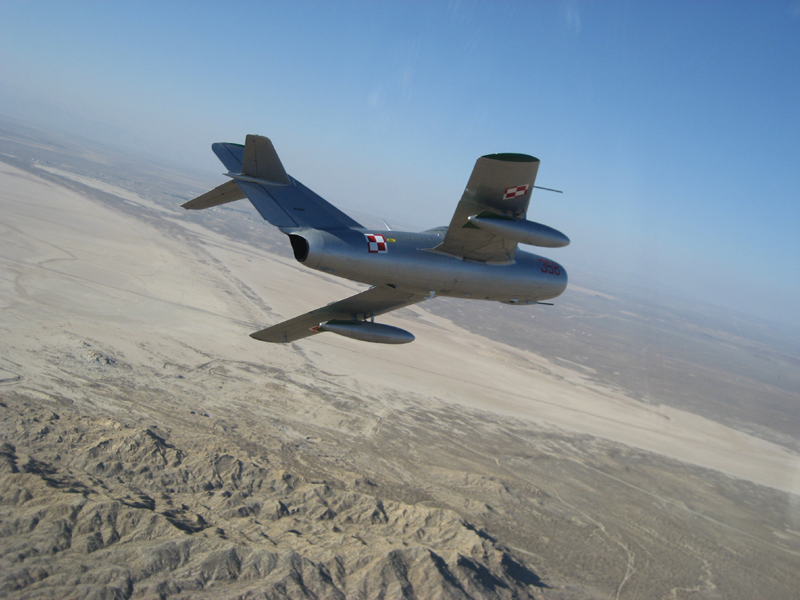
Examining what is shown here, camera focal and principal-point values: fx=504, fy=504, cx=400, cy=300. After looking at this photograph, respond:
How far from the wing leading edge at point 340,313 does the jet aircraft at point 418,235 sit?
3.83ft

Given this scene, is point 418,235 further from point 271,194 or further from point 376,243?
point 271,194

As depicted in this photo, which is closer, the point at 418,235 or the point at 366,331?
the point at 418,235

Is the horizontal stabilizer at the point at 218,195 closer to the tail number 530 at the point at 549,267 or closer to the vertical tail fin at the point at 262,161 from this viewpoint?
the vertical tail fin at the point at 262,161

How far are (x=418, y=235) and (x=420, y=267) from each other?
1.26 m

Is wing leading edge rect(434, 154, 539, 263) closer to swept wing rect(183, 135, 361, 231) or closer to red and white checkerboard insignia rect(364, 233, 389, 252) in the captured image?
red and white checkerboard insignia rect(364, 233, 389, 252)

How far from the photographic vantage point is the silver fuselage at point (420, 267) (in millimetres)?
16219

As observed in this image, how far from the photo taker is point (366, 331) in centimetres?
2005

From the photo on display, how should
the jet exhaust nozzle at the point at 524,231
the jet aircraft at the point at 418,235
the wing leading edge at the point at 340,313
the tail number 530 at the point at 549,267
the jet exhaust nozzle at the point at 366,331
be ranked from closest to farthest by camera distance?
the jet aircraft at the point at 418,235, the jet exhaust nozzle at the point at 524,231, the jet exhaust nozzle at the point at 366,331, the tail number 530 at the point at 549,267, the wing leading edge at the point at 340,313

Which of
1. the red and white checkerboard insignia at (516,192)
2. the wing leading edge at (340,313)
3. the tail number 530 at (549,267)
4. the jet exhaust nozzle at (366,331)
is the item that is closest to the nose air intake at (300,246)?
the jet exhaust nozzle at (366,331)

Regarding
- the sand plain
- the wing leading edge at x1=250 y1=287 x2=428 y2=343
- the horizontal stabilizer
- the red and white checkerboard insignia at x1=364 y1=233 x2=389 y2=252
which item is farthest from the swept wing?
the sand plain

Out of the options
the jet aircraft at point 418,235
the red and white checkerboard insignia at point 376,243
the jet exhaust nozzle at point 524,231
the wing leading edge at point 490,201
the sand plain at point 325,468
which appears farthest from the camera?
the sand plain at point 325,468

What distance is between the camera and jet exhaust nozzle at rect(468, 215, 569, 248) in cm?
1540

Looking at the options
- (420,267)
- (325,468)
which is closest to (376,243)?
(420,267)

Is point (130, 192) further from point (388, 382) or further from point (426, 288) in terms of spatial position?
point (426, 288)
